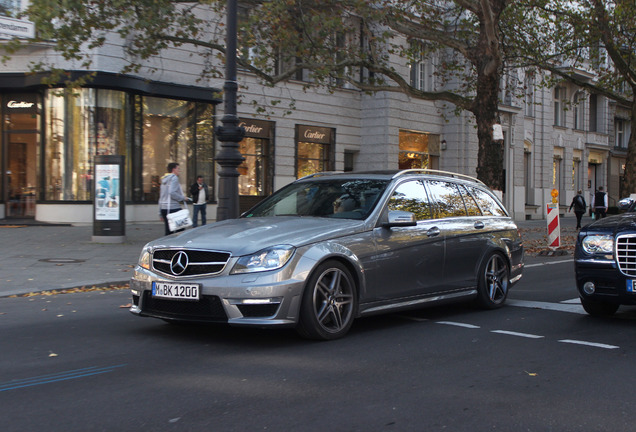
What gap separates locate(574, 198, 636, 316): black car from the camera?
23.3 feet

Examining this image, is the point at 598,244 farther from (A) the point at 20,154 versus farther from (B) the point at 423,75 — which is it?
(B) the point at 423,75

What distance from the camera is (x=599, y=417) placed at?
4.23 m

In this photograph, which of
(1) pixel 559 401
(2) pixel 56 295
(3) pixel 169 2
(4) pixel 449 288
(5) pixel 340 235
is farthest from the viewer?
(3) pixel 169 2

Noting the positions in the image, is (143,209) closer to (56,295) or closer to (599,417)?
(56,295)

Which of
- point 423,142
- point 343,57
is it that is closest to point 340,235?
point 343,57

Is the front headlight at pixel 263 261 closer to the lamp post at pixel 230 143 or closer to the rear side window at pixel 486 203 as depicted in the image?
the rear side window at pixel 486 203

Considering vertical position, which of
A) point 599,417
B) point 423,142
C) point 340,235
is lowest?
point 599,417

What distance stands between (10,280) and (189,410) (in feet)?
23.7

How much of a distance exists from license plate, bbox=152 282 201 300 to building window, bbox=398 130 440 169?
25.1m

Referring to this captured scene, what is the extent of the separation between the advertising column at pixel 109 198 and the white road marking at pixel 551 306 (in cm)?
987

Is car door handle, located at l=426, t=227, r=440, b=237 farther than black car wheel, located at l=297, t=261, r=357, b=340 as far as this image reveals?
Yes

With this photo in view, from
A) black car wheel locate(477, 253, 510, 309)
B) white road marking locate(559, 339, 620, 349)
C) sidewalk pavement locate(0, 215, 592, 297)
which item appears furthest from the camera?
sidewalk pavement locate(0, 215, 592, 297)

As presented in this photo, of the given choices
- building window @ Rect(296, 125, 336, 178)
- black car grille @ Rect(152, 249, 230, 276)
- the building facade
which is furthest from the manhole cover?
building window @ Rect(296, 125, 336, 178)

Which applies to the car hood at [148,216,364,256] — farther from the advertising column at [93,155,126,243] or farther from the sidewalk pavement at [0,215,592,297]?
the advertising column at [93,155,126,243]
